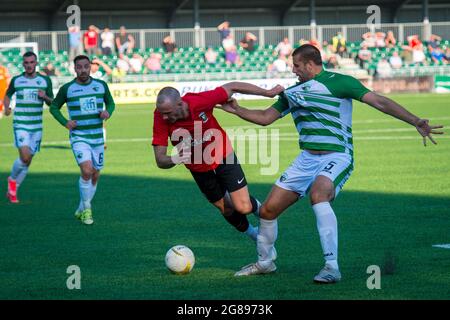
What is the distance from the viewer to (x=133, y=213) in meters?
14.3

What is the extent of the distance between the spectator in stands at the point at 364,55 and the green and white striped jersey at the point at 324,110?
4099 centimetres

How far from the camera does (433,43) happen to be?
51.4 meters

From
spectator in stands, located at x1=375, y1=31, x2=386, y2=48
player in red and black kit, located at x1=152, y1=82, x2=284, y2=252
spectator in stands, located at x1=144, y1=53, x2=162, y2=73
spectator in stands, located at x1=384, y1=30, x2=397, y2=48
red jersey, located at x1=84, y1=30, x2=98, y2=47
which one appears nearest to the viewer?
player in red and black kit, located at x1=152, y1=82, x2=284, y2=252

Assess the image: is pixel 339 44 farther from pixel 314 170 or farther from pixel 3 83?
pixel 314 170

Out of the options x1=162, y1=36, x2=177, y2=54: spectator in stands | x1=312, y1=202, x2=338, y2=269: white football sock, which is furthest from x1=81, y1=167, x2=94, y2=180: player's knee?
x1=162, y1=36, x2=177, y2=54: spectator in stands

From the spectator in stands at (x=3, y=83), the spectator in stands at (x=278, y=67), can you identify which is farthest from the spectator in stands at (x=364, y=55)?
the spectator in stands at (x=3, y=83)

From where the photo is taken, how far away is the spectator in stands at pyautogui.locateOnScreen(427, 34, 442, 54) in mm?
51062

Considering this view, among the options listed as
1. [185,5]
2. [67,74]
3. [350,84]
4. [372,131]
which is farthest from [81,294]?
[185,5]

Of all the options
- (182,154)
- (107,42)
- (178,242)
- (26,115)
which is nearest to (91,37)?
(107,42)

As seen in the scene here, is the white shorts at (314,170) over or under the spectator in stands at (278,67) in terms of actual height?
under

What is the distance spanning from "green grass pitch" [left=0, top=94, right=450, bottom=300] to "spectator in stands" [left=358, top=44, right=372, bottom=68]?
2765 centimetres

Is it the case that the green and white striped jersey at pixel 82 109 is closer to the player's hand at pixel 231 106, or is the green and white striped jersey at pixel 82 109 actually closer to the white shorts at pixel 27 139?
the white shorts at pixel 27 139

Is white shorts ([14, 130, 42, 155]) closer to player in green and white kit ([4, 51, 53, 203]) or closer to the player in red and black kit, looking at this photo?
player in green and white kit ([4, 51, 53, 203])

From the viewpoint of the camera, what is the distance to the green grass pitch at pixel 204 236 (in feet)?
28.6
